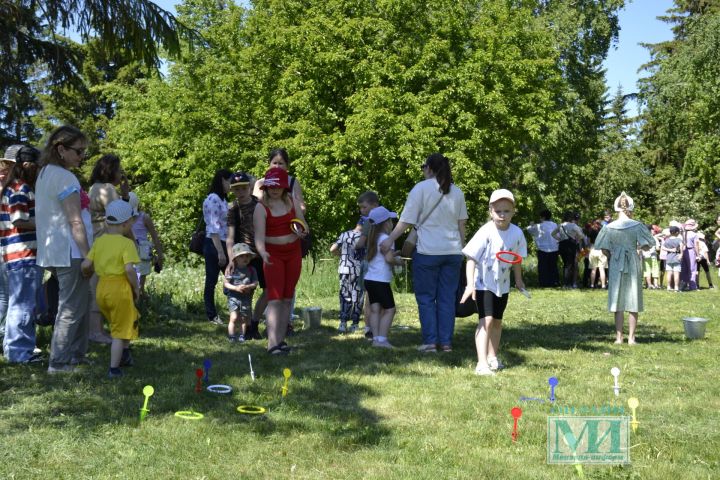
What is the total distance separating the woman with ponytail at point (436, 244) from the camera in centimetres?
791

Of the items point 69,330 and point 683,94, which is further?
point 683,94

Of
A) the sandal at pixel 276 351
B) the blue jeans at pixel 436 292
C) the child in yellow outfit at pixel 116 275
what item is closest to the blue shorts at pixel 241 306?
the sandal at pixel 276 351

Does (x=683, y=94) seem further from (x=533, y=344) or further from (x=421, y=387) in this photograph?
(x=421, y=387)

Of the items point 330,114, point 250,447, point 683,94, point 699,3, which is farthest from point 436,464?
point 699,3

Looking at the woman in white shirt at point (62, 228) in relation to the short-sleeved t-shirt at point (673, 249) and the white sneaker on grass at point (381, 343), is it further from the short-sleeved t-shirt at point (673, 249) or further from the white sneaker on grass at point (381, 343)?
the short-sleeved t-shirt at point (673, 249)

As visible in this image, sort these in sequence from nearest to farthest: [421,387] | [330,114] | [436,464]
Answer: [436,464]
[421,387]
[330,114]

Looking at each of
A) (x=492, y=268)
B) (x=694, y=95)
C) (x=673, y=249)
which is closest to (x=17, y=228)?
(x=492, y=268)

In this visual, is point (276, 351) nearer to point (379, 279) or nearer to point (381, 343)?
point (381, 343)

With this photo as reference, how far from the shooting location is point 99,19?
27.7ft

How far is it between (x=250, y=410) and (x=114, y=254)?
1.98m

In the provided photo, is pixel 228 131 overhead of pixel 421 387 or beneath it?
overhead

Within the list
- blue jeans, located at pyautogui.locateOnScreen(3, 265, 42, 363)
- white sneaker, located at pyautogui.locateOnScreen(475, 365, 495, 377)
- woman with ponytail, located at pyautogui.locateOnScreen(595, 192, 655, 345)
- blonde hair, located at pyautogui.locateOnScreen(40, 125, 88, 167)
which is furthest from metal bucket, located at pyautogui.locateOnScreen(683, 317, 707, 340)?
blue jeans, located at pyautogui.locateOnScreen(3, 265, 42, 363)

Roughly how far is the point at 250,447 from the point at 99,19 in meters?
5.77

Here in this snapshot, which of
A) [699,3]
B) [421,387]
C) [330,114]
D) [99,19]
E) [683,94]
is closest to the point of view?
[421,387]
